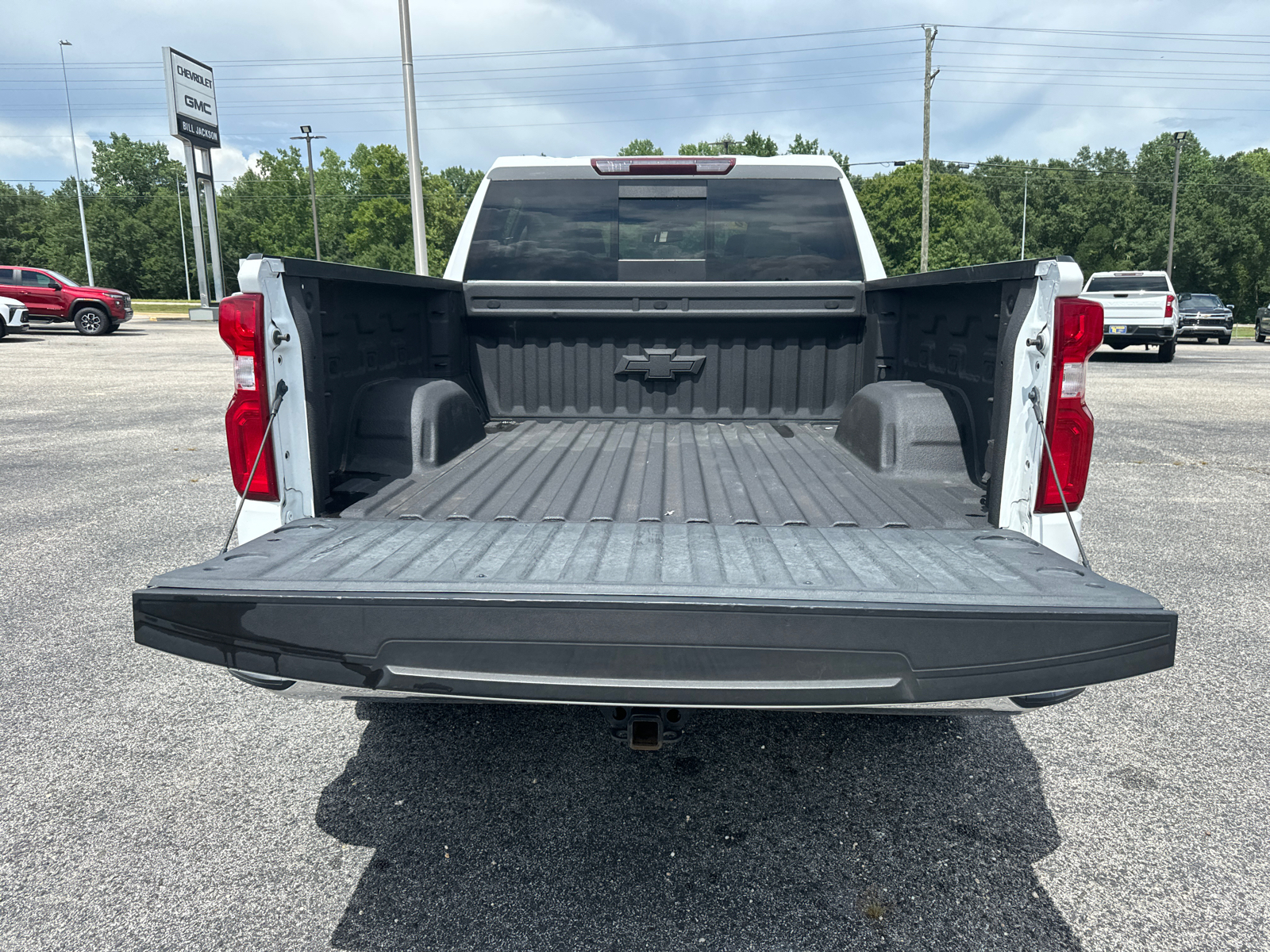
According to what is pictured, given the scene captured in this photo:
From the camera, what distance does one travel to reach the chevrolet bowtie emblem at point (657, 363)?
4457mm

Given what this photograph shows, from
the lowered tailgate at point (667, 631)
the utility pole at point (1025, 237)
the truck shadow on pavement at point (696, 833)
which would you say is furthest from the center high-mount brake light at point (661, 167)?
the utility pole at point (1025, 237)

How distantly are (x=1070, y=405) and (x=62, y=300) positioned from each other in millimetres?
30373

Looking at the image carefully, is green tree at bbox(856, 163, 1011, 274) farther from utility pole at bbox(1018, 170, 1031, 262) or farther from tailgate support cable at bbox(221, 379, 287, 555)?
tailgate support cable at bbox(221, 379, 287, 555)

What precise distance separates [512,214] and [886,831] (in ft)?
11.6

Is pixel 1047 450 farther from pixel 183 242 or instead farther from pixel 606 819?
pixel 183 242

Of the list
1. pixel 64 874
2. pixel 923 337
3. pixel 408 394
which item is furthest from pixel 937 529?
pixel 64 874

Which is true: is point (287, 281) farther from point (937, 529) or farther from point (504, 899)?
point (937, 529)

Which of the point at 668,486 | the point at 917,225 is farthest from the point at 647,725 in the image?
the point at 917,225

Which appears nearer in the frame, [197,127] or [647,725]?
[647,725]

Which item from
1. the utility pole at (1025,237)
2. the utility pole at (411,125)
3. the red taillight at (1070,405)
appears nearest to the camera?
the red taillight at (1070,405)

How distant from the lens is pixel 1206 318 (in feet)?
93.5

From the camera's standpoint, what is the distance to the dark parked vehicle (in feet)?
93.1

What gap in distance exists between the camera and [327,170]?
72.7 m

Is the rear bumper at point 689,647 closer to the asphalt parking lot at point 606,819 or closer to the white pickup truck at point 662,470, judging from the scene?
the white pickup truck at point 662,470
